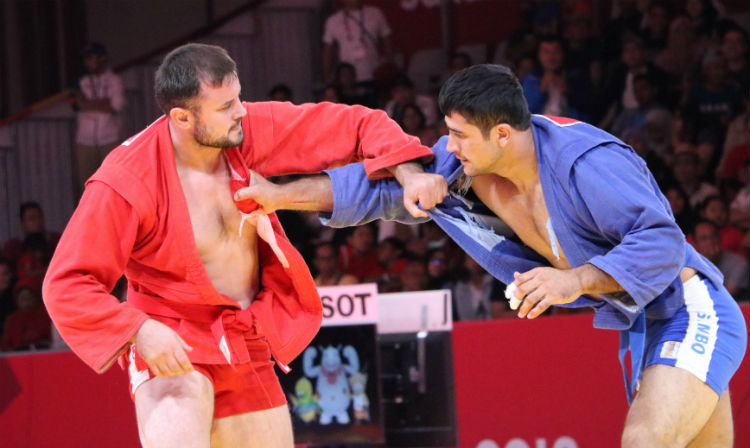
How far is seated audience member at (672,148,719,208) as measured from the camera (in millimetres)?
6059

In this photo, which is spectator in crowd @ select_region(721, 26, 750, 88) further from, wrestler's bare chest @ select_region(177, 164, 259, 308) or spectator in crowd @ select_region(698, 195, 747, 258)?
wrestler's bare chest @ select_region(177, 164, 259, 308)

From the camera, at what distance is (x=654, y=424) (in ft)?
8.61

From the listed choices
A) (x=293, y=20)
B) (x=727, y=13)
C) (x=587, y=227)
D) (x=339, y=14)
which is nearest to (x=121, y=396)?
(x=587, y=227)

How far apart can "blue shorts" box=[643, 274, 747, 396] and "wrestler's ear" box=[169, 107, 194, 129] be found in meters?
1.46

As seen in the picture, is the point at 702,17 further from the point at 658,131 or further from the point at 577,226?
the point at 577,226

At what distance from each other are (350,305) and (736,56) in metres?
3.67

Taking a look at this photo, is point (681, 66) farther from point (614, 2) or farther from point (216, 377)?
point (216, 377)

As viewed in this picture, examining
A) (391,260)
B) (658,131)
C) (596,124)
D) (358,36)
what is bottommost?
(391,260)

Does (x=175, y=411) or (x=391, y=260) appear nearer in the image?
(x=175, y=411)

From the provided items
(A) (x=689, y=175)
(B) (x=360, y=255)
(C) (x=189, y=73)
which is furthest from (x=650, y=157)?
(C) (x=189, y=73)

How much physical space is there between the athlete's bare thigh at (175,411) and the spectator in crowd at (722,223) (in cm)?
361

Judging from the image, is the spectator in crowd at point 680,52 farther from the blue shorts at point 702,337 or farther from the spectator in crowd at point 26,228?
the spectator in crowd at point 26,228

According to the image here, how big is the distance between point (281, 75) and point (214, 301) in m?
5.94

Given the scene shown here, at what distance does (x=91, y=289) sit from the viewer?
105 inches
